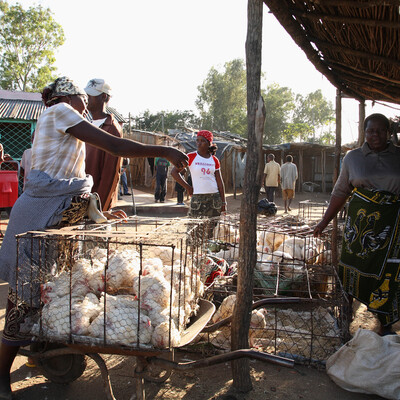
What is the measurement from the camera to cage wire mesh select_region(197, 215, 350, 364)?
3008mm

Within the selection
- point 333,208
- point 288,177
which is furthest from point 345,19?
point 288,177

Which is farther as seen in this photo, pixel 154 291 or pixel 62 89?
pixel 62 89

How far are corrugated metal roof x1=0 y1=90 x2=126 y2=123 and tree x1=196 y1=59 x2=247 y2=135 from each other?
106 ft

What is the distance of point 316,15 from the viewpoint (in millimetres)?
2861

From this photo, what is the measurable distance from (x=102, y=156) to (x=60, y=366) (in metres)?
1.73

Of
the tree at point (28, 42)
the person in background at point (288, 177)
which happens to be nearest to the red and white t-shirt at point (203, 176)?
the person in background at point (288, 177)

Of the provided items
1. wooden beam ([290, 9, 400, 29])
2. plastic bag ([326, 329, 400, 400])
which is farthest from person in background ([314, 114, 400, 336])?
wooden beam ([290, 9, 400, 29])

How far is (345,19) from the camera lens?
2.75 metres

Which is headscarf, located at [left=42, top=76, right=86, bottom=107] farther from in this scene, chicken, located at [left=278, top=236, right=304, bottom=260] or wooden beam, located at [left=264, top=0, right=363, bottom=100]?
chicken, located at [left=278, top=236, right=304, bottom=260]

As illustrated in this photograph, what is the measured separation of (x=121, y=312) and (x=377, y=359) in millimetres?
1674

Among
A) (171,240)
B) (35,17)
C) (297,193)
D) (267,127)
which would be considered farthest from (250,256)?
(267,127)

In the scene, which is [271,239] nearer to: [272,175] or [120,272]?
[120,272]

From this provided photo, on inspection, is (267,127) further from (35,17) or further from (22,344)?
(22,344)

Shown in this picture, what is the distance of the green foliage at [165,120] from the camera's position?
3584 cm
